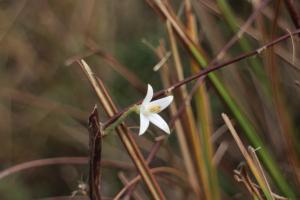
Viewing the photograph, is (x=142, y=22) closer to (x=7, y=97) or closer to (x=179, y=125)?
(x=7, y=97)

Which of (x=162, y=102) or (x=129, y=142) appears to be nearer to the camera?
(x=162, y=102)

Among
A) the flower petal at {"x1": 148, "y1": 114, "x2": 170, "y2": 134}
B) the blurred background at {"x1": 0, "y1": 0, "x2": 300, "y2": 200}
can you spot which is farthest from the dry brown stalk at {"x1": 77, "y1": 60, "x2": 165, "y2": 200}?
the blurred background at {"x1": 0, "y1": 0, "x2": 300, "y2": 200}

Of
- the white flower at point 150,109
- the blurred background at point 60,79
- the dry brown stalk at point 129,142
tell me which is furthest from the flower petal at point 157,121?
the blurred background at point 60,79

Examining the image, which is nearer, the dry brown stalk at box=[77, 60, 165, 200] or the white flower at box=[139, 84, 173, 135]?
the white flower at box=[139, 84, 173, 135]

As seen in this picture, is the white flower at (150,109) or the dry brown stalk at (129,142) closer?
the white flower at (150,109)

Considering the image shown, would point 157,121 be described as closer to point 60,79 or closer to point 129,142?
point 129,142

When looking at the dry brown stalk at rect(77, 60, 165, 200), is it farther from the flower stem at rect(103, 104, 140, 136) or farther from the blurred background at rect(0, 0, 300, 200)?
the blurred background at rect(0, 0, 300, 200)

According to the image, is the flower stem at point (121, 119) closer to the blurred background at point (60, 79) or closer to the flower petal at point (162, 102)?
the flower petal at point (162, 102)

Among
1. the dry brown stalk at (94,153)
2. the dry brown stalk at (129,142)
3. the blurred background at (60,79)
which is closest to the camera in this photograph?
the dry brown stalk at (94,153)

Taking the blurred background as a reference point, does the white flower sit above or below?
below

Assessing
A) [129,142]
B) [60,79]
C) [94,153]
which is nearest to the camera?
[94,153]

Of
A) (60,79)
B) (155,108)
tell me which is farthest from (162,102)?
(60,79)
